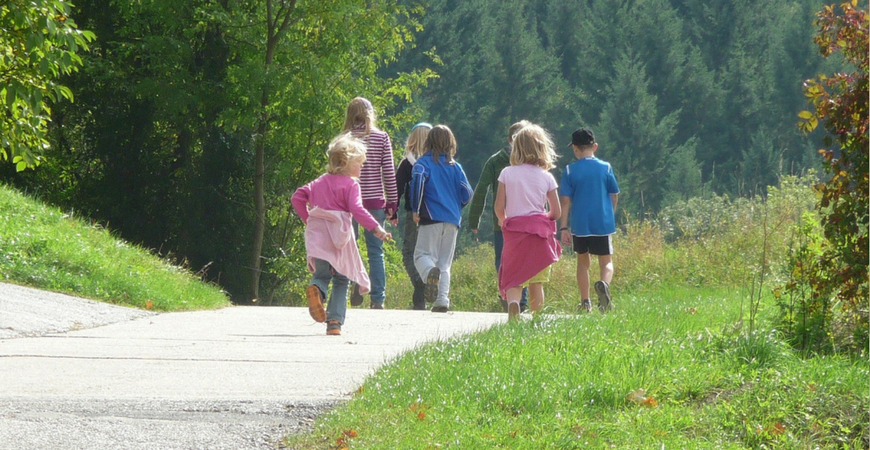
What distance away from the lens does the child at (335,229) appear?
8.70m

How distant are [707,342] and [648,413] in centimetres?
131

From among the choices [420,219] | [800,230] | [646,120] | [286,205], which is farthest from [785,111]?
[800,230]

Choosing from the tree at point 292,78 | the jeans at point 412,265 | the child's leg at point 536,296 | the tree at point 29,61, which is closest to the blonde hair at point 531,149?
the child's leg at point 536,296

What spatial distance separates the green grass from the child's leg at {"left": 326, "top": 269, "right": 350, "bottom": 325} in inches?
128

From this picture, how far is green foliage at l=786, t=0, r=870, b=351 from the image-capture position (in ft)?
20.0

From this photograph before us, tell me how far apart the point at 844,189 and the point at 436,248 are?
5853mm

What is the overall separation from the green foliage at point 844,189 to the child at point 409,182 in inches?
226

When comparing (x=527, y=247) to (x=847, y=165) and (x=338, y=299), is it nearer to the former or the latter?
(x=338, y=299)

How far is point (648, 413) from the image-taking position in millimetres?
4910

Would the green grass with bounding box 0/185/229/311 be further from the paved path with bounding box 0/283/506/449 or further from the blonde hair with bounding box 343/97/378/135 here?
the blonde hair with bounding box 343/97/378/135

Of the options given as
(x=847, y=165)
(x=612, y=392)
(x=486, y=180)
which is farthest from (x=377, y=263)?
(x=612, y=392)

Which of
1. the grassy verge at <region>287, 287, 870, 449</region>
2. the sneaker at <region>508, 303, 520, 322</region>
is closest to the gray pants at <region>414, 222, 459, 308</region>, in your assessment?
the sneaker at <region>508, 303, 520, 322</region>

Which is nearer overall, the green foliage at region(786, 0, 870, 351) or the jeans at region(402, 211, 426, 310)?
the green foliage at region(786, 0, 870, 351)

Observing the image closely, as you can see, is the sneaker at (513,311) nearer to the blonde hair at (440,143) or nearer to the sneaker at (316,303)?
the sneaker at (316,303)
